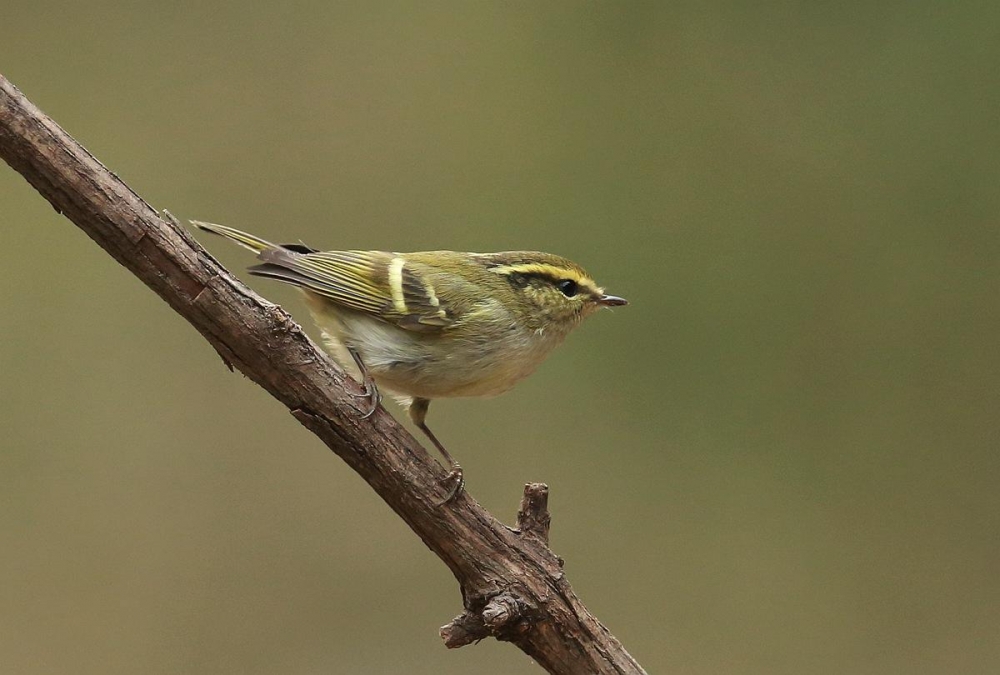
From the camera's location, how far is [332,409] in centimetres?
182

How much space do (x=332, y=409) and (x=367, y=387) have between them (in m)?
0.16

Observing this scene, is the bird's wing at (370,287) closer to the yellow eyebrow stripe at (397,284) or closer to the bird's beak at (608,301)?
the yellow eyebrow stripe at (397,284)

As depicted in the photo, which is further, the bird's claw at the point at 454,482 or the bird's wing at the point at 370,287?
the bird's wing at the point at 370,287

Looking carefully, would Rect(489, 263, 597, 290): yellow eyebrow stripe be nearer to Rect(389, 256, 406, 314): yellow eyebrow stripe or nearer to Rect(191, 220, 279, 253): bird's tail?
Rect(389, 256, 406, 314): yellow eyebrow stripe

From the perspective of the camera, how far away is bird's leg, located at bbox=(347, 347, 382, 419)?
1860 mm

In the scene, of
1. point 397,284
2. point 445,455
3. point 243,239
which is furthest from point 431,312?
point 243,239

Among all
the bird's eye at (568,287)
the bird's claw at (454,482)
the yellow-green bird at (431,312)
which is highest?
the bird's eye at (568,287)

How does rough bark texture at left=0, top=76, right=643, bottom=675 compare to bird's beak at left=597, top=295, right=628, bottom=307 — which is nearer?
rough bark texture at left=0, top=76, right=643, bottom=675

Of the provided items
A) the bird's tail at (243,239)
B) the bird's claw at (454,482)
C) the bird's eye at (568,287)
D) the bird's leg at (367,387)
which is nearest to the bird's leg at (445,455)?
the bird's claw at (454,482)

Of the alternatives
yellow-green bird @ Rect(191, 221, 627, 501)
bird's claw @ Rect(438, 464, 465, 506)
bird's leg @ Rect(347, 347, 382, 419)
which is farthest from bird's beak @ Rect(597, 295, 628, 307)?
bird's claw @ Rect(438, 464, 465, 506)

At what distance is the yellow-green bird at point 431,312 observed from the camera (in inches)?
87.8

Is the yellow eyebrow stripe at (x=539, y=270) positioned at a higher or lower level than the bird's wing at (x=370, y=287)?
higher

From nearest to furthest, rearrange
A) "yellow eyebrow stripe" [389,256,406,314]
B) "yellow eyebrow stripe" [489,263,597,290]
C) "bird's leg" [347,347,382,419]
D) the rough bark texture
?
the rough bark texture → "bird's leg" [347,347,382,419] → "yellow eyebrow stripe" [389,256,406,314] → "yellow eyebrow stripe" [489,263,597,290]

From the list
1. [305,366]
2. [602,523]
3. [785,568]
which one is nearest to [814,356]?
[785,568]
